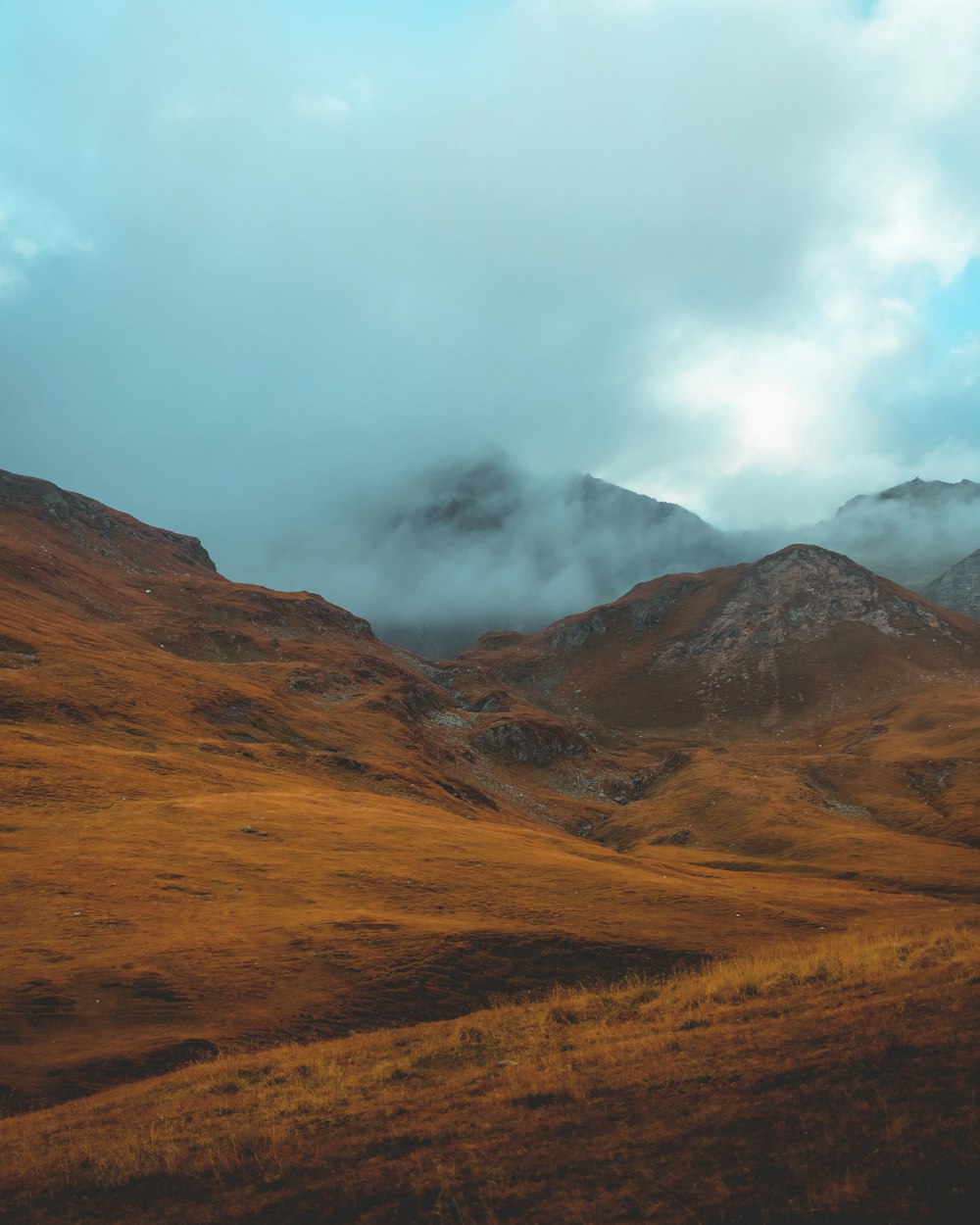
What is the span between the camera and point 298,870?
131ft

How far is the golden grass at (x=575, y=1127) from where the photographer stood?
9.73 m

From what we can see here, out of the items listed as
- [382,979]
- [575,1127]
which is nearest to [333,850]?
[382,979]

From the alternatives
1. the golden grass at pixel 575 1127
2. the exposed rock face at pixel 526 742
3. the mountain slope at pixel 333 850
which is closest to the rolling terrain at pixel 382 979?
the golden grass at pixel 575 1127

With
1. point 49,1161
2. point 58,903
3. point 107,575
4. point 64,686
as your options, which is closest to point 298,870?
point 58,903

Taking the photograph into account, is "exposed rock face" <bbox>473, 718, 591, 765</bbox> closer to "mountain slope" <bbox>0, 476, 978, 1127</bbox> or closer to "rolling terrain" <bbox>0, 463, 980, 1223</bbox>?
"mountain slope" <bbox>0, 476, 978, 1127</bbox>

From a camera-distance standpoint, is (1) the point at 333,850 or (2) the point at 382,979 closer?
(2) the point at 382,979

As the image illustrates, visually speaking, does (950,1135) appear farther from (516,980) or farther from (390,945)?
(390,945)

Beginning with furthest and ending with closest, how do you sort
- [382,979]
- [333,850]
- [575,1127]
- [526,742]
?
[526,742], [333,850], [382,979], [575,1127]

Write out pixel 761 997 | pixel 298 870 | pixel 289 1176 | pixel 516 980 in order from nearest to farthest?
1. pixel 289 1176
2. pixel 761 997
3. pixel 516 980
4. pixel 298 870

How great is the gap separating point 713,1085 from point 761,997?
8.14 m

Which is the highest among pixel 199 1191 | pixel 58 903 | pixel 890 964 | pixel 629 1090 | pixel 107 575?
pixel 107 575

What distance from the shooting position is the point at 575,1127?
11953 millimetres

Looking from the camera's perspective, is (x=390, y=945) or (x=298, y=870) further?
(x=298, y=870)

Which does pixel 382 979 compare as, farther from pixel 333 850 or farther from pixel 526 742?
pixel 526 742
